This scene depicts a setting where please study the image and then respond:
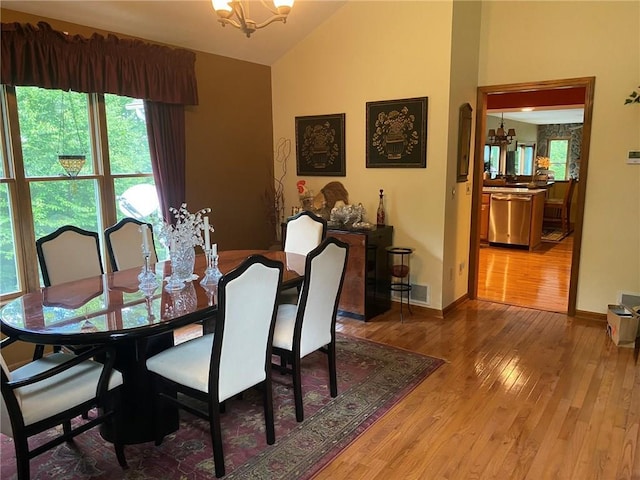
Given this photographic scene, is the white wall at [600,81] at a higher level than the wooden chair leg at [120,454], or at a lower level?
higher

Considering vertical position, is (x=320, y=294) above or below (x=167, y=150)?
below

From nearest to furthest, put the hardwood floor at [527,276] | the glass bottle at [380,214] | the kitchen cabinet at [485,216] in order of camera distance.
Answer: the glass bottle at [380,214] < the hardwood floor at [527,276] < the kitchen cabinet at [485,216]

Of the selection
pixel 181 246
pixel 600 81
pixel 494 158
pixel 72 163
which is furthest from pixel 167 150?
pixel 494 158

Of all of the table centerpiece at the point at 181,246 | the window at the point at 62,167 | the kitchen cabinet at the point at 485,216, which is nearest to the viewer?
the table centerpiece at the point at 181,246

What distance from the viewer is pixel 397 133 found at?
4445mm

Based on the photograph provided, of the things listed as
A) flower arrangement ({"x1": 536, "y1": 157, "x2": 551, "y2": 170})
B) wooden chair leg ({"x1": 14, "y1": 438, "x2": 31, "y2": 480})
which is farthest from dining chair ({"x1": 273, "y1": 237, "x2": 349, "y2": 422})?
flower arrangement ({"x1": 536, "y1": 157, "x2": 551, "y2": 170})

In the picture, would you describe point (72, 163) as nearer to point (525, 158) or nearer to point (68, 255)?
point (68, 255)

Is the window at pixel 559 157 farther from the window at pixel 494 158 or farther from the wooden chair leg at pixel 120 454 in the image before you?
the wooden chair leg at pixel 120 454

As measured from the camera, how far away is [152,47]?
152 inches

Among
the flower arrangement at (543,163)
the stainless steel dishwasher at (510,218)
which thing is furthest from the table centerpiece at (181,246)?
the flower arrangement at (543,163)

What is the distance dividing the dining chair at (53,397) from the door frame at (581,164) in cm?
382

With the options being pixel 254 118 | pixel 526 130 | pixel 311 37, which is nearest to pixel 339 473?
pixel 254 118

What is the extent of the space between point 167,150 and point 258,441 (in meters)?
2.67

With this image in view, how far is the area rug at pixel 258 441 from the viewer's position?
2.29 meters
